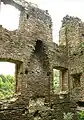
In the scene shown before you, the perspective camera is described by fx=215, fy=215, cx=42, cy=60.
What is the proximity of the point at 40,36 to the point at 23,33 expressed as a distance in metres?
0.98

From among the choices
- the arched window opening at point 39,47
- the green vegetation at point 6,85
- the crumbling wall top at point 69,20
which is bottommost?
the green vegetation at point 6,85

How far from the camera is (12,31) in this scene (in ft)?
29.2

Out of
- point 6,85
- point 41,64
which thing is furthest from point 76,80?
point 6,85

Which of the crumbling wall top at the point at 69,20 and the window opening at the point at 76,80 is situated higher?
the crumbling wall top at the point at 69,20

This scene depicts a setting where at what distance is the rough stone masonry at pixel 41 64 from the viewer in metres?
8.59

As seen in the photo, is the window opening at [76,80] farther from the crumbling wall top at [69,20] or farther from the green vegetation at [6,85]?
the green vegetation at [6,85]

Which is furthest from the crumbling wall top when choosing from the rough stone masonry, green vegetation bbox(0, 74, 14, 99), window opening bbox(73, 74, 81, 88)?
green vegetation bbox(0, 74, 14, 99)

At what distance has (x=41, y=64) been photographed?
9.91 meters

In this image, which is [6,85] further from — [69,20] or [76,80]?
[69,20]

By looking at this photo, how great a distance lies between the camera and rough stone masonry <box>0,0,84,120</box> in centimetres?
859

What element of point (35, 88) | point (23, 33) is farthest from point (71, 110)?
point (23, 33)

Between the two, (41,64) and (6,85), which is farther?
(6,85)

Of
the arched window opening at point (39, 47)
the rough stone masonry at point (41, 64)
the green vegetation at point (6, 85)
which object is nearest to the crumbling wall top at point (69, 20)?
the rough stone masonry at point (41, 64)

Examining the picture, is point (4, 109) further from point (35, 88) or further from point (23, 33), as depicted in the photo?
point (23, 33)
